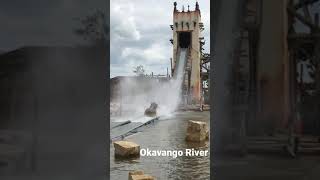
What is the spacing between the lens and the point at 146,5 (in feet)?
8.16

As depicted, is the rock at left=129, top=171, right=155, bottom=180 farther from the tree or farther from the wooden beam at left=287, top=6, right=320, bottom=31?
the wooden beam at left=287, top=6, right=320, bottom=31

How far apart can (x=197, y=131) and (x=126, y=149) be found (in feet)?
1.32

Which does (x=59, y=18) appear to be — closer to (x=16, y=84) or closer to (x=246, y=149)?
(x=16, y=84)

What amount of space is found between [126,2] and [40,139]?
92 centimetres

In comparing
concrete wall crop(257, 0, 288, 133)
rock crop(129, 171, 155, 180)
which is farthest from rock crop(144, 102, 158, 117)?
concrete wall crop(257, 0, 288, 133)

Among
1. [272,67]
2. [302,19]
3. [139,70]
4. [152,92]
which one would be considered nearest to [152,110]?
[152,92]

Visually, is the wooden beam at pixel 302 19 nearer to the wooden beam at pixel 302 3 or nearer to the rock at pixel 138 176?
the wooden beam at pixel 302 3

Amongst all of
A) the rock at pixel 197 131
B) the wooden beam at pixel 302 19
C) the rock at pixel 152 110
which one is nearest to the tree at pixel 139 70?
the rock at pixel 152 110

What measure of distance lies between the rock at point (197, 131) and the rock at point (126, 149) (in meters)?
0.30

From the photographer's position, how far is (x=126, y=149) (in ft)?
7.82

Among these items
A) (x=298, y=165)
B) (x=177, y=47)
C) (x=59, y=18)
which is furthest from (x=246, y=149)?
(x=59, y=18)

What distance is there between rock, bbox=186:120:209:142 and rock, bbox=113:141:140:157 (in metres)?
0.30

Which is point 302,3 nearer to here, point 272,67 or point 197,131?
point 272,67

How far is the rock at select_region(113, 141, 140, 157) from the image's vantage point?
2393mm
